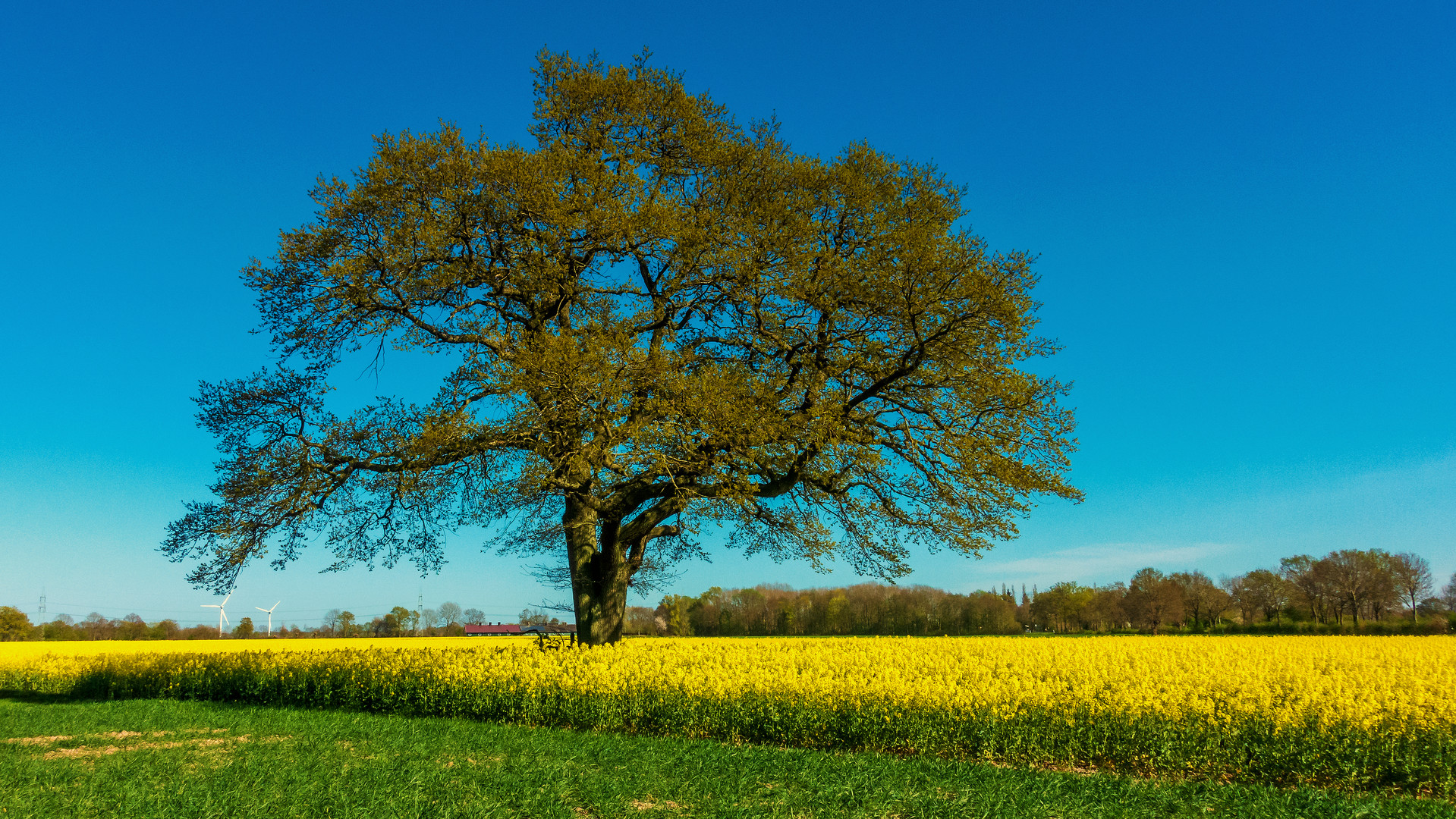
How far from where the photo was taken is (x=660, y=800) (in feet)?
23.0

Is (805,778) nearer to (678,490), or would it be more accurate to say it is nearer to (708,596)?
(678,490)

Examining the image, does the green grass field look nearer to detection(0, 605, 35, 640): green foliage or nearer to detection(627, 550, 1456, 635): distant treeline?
detection(627, 550, 1456, 635): distant treeline

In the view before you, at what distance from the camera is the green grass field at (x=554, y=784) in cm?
670

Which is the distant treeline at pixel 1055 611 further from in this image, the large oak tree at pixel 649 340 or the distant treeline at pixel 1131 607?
the large oak tree at pixel 649 340

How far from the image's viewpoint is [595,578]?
16469 mm

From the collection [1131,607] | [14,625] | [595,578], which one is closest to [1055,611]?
[1131,607]

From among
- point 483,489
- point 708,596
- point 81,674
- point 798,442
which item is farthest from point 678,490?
point 708,596

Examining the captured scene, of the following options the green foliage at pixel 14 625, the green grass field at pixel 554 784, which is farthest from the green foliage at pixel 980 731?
the green foliage at pixel 14 625

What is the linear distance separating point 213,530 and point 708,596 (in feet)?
227

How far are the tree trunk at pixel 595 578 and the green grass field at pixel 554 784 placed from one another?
5.30m

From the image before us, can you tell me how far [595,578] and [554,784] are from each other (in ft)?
29.9

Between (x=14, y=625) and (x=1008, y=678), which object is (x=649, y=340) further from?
(x=14, y=625)

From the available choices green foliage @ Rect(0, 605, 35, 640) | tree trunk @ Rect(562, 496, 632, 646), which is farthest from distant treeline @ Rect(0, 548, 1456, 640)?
tree trunk @ Rect(562, 496, 632, 646)

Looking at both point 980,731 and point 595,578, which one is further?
point 595,578
